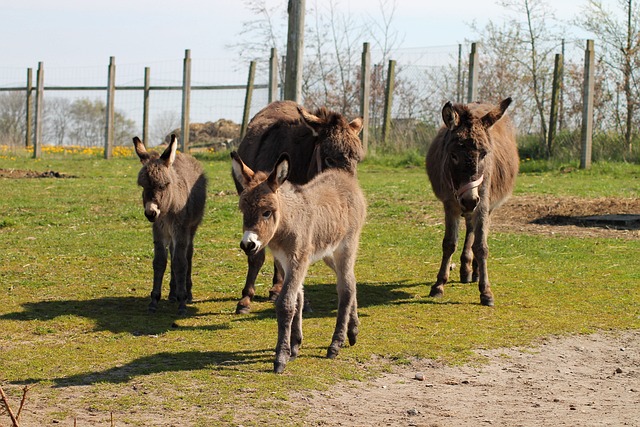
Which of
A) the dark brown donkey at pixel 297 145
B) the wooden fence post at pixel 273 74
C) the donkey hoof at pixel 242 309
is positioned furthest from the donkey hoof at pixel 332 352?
the wooden fence post at pixel 273 74

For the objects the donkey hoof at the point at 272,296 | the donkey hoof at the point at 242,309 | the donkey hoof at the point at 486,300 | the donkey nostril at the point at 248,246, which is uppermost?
the donkey nostril at the point at 248,246

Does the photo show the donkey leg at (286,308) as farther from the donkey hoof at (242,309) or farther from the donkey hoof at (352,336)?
the donkey hoof at (242,309)

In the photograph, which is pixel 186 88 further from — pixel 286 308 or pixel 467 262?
pixel 286 308

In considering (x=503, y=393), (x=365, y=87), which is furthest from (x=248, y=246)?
(x=365, y=87)

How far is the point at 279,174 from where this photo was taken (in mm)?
5672

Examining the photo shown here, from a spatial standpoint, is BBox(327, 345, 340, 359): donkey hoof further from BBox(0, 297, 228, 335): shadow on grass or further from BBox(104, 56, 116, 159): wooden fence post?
BBox(104, 56, 116, 159): wooden fence post

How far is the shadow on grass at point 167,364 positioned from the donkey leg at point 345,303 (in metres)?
0.52

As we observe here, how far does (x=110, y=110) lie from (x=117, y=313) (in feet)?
59.0

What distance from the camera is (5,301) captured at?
789 centimetres

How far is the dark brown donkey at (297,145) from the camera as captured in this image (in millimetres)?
7305

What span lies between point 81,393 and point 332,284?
14.1 ft

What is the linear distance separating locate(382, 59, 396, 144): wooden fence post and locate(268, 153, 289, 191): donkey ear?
1686cm

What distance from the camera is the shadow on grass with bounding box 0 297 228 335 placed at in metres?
7.08

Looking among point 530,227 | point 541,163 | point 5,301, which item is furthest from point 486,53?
point 5,301
